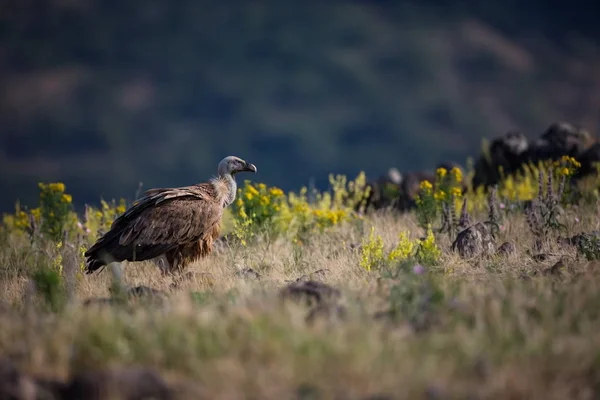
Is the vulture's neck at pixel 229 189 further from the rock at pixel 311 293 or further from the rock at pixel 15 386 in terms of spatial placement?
the rock at pixel 15 386

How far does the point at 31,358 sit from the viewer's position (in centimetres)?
505

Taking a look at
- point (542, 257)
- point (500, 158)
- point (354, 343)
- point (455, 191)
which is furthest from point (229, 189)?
point (500, 158)

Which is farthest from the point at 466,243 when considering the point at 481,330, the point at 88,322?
the point at 88,322

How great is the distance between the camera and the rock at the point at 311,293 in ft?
20.2

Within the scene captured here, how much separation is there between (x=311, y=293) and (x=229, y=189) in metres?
4.12

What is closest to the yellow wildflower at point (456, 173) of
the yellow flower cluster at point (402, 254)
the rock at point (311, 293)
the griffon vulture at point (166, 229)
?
the yellow flower cluster at point (402, 254)

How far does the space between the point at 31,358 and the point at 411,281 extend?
313 cm

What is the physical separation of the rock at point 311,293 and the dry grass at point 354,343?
13cm

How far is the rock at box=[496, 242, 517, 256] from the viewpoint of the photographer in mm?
8852

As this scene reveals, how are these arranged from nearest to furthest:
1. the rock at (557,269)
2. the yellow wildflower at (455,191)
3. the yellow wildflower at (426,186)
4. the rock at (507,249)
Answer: the rock at (557,269) → the rock at (507,249) → the yellow wildflower at (455,191) → the yellow wildflower at (426,186)

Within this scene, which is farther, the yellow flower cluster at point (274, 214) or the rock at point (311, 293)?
the yellow flower cluster at point (274, 214)

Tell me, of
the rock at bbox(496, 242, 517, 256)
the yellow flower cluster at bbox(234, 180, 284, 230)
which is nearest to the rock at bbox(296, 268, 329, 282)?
the rock at bbox(496, 242, 517, 256)

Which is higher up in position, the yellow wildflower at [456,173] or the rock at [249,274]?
the yellow wildflower at [456,173]

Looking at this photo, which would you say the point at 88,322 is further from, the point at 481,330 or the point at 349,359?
the point at 481,330
